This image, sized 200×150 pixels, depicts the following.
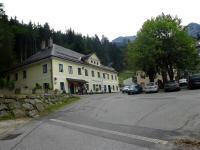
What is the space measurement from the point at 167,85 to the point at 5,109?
75.2ft

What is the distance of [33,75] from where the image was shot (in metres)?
47.6

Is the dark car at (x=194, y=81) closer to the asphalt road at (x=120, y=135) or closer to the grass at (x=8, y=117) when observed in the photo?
the asphalt road at (x=120, y=135)

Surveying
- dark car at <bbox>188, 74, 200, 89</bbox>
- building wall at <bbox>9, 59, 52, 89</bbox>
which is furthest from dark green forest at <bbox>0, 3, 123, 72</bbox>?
dark car at <bbox>188, 74, 200, 89</bbox>

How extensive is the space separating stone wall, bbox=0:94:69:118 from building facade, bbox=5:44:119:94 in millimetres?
19863

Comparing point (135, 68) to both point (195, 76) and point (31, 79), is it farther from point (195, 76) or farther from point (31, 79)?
point (31, 79)

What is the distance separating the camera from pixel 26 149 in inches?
352

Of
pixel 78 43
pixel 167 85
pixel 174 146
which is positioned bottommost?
pixel 174 146

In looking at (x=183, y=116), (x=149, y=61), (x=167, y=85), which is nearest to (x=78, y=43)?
(x=149, y=61)

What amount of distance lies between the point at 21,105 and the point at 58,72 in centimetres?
2380

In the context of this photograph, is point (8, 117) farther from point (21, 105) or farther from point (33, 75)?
point (33, 75)

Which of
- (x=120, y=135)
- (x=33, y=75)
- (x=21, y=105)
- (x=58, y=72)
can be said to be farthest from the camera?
(x=33, y=75)

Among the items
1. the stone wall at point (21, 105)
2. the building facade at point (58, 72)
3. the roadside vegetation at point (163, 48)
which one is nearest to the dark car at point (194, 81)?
the roadside vegetation at point (163, 48)

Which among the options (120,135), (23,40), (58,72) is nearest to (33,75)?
(58,72)

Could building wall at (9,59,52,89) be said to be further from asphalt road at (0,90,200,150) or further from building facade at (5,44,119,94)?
asphalt road at (0,90,200,150)
